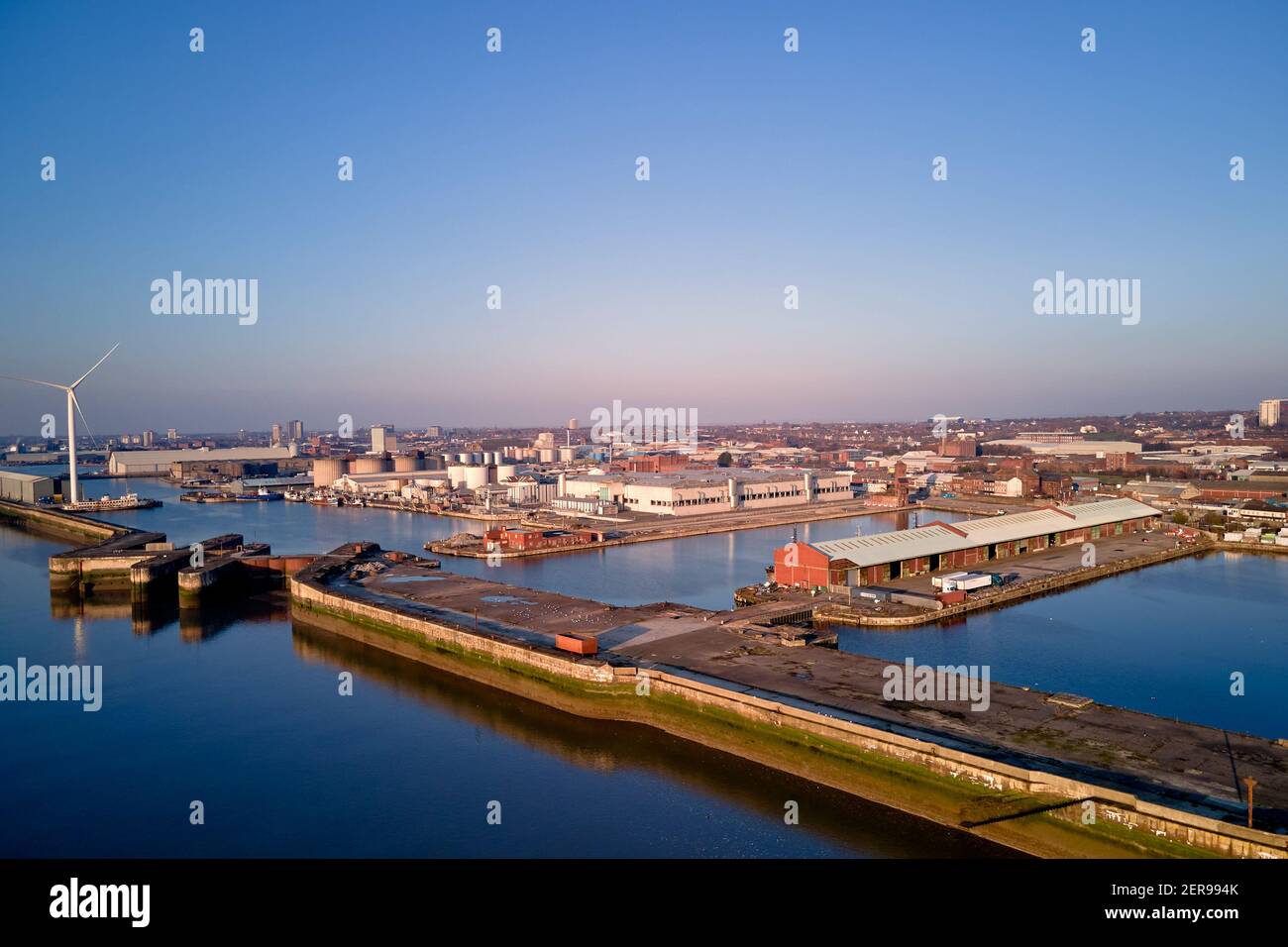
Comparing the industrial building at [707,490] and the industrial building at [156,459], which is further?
the industrial building at [156,459]

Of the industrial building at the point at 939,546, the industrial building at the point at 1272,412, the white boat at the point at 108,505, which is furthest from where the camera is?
the industrial building at the point at 1272,412

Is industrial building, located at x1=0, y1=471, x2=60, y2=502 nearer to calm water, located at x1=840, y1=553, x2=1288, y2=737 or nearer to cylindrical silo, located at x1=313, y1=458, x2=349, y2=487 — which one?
cylindrical silo, located at x1=313, y1=458, x2=349, y2=487

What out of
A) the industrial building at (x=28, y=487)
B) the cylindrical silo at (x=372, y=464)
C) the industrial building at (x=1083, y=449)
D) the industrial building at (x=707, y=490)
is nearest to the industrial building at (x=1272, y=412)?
the industrial building at (x=1083, y=449)

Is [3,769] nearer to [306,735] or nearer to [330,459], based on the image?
[306,735]

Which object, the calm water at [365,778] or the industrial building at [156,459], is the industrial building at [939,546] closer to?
the calm water at [365,778]

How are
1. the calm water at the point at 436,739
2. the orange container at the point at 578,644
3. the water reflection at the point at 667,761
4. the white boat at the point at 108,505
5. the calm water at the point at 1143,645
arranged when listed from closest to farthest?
the water reflection at the point at 667,761, the calm water at the point at 436,739, the calm water at the point at 1143,645, the orange container at the point at 578,644, the white boat at the point at 108,505

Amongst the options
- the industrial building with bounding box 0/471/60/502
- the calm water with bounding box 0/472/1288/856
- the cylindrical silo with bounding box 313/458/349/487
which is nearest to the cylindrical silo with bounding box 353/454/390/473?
the cylindrical silo with bounding box 313/458/349/487
